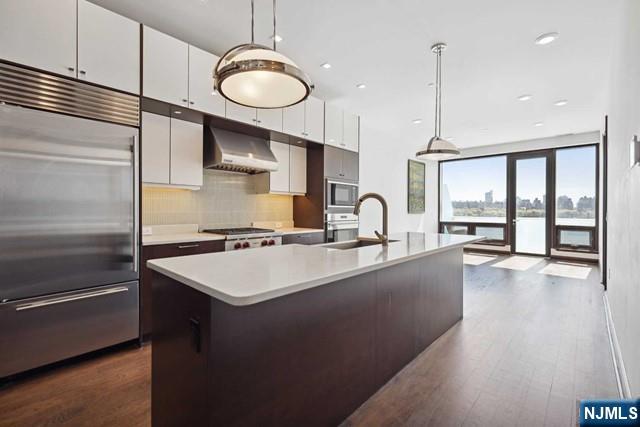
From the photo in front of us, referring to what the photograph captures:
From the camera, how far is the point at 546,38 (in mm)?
3035

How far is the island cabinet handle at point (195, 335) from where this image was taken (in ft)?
4.15

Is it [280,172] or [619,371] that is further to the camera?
[280,172]

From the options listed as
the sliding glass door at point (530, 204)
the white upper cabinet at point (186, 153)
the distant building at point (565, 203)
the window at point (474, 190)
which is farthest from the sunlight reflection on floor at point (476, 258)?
the white upper cabinet at point (186, 153)

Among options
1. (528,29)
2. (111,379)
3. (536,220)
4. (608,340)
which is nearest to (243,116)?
(111,379)

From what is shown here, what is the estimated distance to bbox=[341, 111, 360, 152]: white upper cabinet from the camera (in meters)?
4.91

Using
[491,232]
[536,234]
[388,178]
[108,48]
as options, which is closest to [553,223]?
[536,234]

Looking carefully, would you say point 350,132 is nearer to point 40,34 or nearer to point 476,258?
point 40,34

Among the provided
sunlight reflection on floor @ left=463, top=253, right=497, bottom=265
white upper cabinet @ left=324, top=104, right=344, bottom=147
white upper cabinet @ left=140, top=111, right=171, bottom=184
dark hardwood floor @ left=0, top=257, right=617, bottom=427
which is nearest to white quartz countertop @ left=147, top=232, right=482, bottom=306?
dark hardwood floor @ left=0, top=257, right=617, bottom=427

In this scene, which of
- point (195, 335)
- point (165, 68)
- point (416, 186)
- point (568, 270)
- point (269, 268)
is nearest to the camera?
point (195, 335)

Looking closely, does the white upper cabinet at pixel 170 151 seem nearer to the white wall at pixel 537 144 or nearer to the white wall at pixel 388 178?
the white wall at pixel 388 178

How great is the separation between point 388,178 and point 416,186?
53.8 inches

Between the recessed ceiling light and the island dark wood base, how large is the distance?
2.74m

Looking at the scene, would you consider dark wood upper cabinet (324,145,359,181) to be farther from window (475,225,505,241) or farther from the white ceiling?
window (475,225,505,241)

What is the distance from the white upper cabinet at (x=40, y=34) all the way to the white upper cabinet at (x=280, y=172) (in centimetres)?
229
